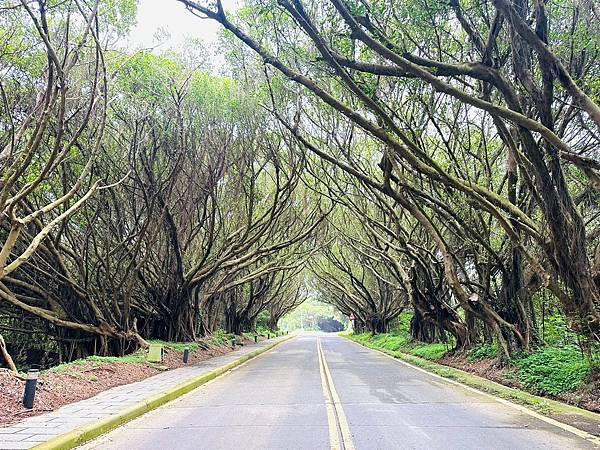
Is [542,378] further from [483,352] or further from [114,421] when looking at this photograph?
[114,421]

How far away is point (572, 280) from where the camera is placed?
339 inches

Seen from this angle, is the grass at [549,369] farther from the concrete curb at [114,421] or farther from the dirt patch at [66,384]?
the dirt patch at [66,384]

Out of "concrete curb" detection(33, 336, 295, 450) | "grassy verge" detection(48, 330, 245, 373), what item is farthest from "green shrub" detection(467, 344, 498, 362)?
"grassy verge" detection(48, 330, 245, 373)

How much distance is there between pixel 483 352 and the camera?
15211 millimetres

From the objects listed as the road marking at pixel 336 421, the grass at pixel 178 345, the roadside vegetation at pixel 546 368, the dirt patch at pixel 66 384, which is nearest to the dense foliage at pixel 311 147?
the roadside vegetation at pixel 546 368

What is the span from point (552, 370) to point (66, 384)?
29.7ft

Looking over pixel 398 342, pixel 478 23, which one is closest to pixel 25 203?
pixel 478 23

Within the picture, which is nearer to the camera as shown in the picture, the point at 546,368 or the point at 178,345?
the point at 546,368

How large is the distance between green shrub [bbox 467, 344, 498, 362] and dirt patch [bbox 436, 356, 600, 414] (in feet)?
0.57

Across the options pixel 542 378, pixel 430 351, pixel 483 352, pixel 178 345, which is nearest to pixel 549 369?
pixel 542 378

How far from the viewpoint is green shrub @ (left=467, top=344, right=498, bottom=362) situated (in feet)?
48.3

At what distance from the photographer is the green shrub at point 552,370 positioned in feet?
30.3

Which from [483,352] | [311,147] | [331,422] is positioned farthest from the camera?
[483,352]

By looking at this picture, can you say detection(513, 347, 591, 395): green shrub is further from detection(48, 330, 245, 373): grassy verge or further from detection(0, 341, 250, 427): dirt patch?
detection(48, 330, 245, 373): grassy verge
